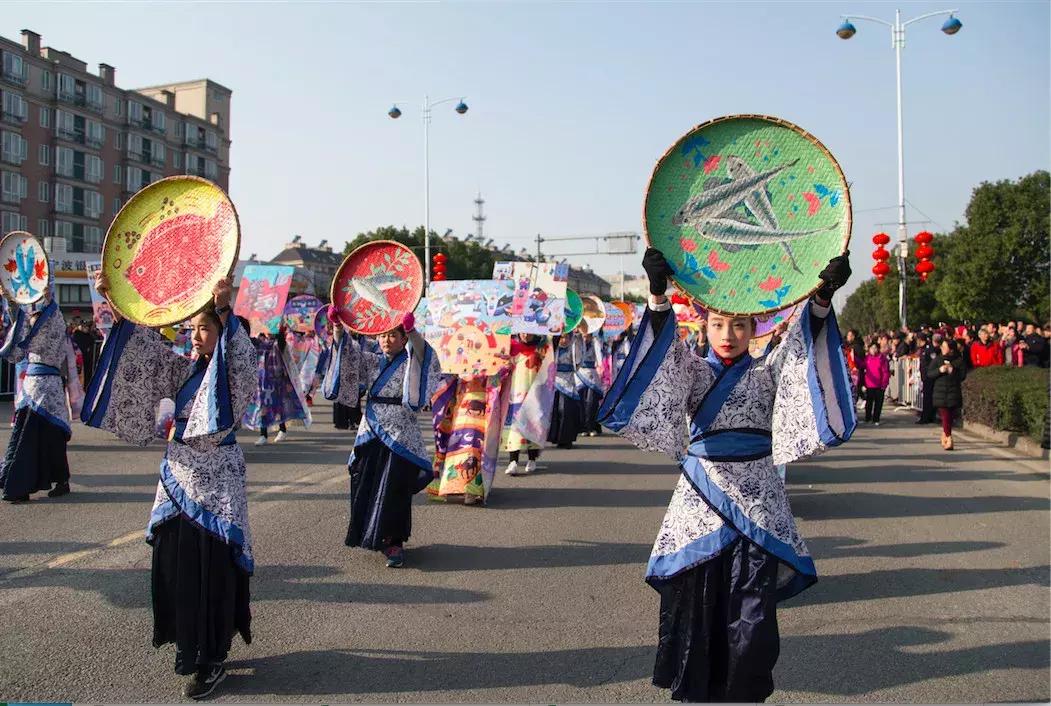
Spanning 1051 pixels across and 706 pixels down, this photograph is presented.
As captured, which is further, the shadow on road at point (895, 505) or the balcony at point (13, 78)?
the balcony at point (13, 78)

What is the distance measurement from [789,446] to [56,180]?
58.2 m

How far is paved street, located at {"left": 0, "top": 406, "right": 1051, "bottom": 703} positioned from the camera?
4113mm

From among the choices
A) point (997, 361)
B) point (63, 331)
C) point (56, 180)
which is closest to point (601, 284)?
point (56, 180)

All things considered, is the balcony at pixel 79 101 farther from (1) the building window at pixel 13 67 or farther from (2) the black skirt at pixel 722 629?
(2) the black skirt at pixel 722 629

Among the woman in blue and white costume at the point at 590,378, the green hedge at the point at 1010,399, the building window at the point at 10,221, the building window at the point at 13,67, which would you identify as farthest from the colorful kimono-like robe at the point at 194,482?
the building window at the point at 13,67

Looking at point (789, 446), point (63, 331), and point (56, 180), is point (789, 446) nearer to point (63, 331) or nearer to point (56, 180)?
point (63, 331)

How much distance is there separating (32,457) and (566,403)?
23.5 ft

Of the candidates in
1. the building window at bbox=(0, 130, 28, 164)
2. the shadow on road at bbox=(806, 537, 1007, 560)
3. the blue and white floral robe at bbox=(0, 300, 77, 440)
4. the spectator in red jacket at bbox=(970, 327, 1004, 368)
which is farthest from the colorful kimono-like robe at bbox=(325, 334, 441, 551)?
the building window at bbox=(0, 130, 28, 164)

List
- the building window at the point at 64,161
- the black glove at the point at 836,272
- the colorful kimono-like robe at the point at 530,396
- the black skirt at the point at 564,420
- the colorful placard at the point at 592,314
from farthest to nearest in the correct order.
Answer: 1. the building window at the point at 64,161
2. the colorful placard at the point at 592,314
3. the black skirt at the point at 564,420
4. the colorful kimono-like robe at the point at 530,396
5. the black glove at the point at 836,272

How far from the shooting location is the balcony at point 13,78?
48.1 meters

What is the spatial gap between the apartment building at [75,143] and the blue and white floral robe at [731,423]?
48261 millimetres

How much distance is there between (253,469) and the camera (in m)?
10.4

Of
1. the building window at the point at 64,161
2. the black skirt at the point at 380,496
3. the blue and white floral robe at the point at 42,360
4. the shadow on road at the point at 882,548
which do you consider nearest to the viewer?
the black skirt at the point at 380,496

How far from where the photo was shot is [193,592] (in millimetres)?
4012
